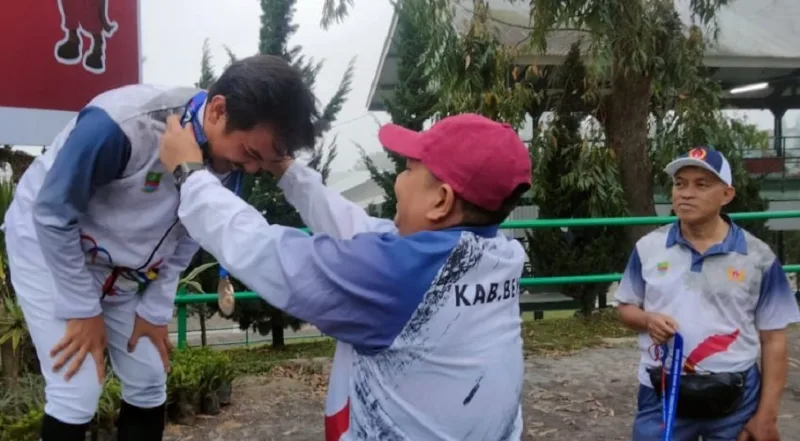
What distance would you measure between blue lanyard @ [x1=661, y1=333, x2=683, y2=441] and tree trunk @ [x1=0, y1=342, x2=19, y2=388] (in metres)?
3.08

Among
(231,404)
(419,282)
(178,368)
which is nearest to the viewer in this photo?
(419,282)

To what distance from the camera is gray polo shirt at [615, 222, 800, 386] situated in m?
2.40

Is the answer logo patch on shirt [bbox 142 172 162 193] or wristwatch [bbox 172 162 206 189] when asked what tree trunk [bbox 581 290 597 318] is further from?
wristwatch [bbox 172 162 206 189]

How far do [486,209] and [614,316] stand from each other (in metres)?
6.43

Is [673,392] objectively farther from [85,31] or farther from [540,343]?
[540,343]

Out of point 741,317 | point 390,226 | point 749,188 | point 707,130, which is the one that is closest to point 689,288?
point 741,317

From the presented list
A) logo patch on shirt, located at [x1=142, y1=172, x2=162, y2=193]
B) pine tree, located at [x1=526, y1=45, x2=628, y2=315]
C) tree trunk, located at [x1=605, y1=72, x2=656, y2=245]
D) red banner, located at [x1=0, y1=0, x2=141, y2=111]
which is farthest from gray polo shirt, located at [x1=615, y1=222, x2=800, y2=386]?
tree trunk, located at [x1=605, y1=72, x2=656, y2=245]

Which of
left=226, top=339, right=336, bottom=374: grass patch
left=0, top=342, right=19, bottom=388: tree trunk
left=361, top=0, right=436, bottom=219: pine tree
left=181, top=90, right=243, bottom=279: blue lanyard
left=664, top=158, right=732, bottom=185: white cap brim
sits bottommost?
left=226, top=339, right=336, bottom=374: grass patch

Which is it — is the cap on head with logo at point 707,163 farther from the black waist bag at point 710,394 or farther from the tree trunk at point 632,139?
the tree trunk at point 632,139

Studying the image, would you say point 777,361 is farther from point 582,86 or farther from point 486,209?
point 582,86

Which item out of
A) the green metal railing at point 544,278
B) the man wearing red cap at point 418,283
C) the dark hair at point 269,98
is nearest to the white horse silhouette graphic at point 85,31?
the green metal railing at point 544,278

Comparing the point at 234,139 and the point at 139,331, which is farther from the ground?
the point at 234,139

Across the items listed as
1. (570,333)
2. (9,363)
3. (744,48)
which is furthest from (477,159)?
(744,48)

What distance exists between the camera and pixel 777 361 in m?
2.44
